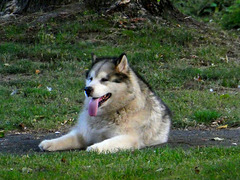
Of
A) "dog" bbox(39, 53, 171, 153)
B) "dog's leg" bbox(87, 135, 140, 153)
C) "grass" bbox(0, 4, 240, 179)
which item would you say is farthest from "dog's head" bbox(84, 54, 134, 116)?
"grass" bbox(0, 4, 240, 179)

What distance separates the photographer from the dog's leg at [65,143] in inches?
288

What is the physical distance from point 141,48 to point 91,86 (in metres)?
7.52

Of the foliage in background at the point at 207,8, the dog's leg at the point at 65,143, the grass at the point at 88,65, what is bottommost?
the foliage in background at the point at 207,8

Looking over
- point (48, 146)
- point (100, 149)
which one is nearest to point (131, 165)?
point (100, 149)

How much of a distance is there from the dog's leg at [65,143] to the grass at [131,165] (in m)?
0.63

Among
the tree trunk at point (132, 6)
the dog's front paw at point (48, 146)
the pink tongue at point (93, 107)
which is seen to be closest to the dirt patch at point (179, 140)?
the dog's front paw at point (48, 146)

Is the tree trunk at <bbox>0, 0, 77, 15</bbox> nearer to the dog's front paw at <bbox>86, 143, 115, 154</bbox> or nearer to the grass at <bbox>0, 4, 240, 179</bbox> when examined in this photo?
the grass at <bbox>0, 4, 240, 179</bbox>

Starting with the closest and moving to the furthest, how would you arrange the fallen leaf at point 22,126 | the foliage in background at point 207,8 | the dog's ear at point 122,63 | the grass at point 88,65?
1. the dog's ear at point 122,63
2. the fallen leaf at point 22,126
3. the grass at point 88,65
4. the foliage in background at point 207,8

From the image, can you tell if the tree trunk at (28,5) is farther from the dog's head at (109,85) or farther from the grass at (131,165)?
the grass at (131,165)

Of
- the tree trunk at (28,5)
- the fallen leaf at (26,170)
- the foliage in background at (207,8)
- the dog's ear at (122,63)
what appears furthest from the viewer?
the foliage in background at (207,8)

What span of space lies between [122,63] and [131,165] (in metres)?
1.94

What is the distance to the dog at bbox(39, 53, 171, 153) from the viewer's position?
7199 millimetres

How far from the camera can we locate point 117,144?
6961 millimetres

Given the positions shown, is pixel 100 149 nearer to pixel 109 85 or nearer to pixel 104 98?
pixel 104 98
